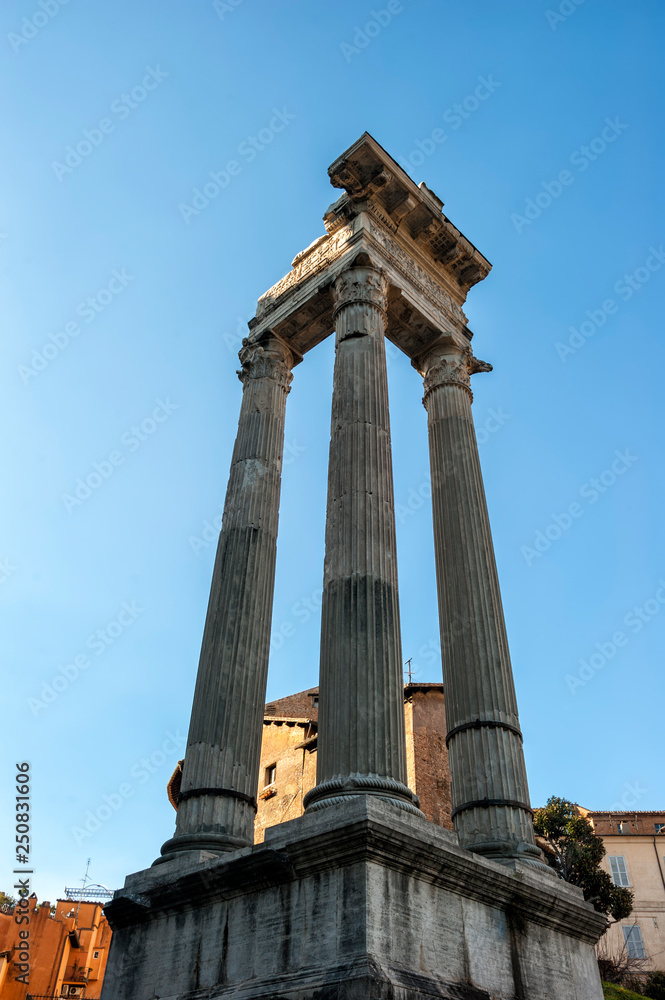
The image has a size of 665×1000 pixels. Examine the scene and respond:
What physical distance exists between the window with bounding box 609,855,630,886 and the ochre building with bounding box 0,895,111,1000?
28.4 metres

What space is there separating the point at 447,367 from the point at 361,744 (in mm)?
9076

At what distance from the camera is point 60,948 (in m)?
41.0

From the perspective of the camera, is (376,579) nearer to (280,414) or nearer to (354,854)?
(354,854)

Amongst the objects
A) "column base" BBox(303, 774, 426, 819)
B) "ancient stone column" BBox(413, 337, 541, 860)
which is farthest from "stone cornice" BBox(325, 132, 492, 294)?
"column base" BBox(303, 774, 426, 819)

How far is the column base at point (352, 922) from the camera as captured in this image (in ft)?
25.6

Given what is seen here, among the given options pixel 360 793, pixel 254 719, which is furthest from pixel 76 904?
pixel 360 793

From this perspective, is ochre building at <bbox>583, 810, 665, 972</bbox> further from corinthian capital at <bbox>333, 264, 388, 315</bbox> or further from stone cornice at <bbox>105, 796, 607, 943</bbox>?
corinthian capital at <bbox>333, 264, 388, 315</bbox>

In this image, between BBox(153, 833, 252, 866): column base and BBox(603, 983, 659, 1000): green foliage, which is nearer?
BBox(153, 833, 252, 866): column base

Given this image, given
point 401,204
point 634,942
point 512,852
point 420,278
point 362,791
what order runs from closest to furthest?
point 362,791, point 512,852, point 401,204, point 420,278, point 634,942

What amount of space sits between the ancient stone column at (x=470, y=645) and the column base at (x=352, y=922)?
0.98 meters

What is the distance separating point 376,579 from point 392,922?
15.0 feet

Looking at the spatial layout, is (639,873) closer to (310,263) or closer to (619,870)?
(619,870)

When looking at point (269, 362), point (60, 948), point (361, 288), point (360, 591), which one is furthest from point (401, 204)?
point (60, 948)

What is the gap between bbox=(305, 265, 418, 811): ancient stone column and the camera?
9.79 metres
